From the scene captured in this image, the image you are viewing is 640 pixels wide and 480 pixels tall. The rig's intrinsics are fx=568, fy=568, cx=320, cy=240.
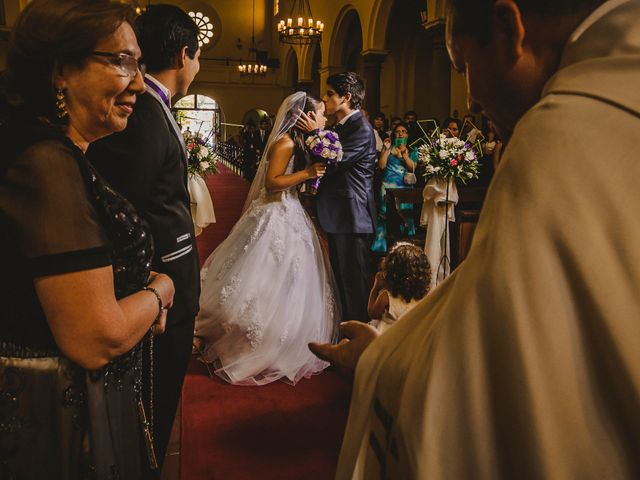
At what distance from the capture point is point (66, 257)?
115 cm

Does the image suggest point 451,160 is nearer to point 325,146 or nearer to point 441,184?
point 441,184

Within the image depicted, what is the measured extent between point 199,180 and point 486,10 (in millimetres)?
5093

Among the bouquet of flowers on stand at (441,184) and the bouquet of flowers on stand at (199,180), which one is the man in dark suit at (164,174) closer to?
the bouquet of flowers on stand at (199,180)

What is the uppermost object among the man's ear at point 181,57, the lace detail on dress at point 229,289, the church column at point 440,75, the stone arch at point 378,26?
the stone arch at point 378,26

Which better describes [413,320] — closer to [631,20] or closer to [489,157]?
[631,20]

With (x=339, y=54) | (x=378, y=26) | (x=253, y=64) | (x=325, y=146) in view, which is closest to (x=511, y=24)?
(x=325, y=146)

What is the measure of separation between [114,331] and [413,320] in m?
0.73

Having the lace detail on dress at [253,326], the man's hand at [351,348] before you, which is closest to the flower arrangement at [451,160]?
the lace detail on dress at [253,326]

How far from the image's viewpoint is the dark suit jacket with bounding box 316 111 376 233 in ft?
13.6

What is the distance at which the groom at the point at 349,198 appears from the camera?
4121mm

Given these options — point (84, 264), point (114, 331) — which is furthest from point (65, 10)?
point (114, 331)

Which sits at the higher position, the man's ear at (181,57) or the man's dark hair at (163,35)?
the man's dark hair at (163,35)

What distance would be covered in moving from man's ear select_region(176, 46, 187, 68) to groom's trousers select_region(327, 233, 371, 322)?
2.21 metres

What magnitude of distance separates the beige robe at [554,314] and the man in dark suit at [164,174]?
1.44 m
